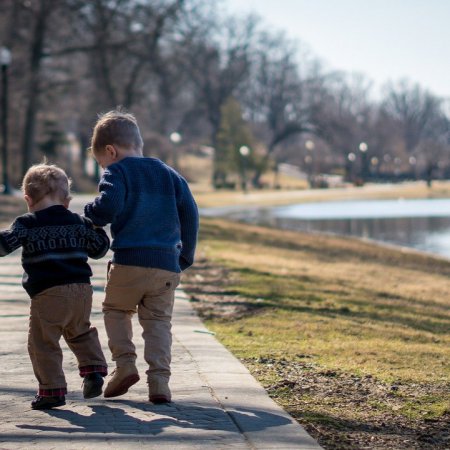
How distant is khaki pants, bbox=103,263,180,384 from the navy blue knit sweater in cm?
6

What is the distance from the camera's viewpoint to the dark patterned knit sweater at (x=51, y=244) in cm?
506

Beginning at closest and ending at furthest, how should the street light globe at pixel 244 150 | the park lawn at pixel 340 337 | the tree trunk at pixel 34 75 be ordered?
the park lawn at pixel 340 337 → the tree trunk at pixel 34 75 → the street light globe at pixel 244 150

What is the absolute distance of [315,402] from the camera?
17.1 feet

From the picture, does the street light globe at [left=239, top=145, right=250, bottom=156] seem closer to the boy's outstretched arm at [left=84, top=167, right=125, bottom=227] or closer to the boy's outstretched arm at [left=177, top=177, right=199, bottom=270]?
the boy's outstretched arm at [left=177, top=177, right=199, bottom=270]

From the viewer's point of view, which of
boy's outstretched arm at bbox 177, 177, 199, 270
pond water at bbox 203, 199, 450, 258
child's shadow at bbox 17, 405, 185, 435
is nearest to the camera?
child's shadow at bbox 17, 405, 185, 435

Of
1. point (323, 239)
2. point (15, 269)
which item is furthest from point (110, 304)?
point (323, 239)

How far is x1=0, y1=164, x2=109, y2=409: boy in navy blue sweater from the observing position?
5.07m

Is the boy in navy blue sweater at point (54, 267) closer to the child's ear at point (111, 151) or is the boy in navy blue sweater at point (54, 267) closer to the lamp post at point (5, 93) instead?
the child's ear at point (111, 151)

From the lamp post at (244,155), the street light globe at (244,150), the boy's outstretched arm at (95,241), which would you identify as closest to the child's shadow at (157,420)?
the boy's outstretched arm at (95,241)

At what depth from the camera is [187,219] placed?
17.5 feet

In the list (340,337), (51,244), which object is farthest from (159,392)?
(340,337)

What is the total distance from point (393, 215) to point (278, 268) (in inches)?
994

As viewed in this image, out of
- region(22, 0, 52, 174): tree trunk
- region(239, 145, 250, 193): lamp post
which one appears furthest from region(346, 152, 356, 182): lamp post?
region(22, 0, 52, 174): tree trunk

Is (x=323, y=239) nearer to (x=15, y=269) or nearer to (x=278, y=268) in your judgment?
(x=278, y=268)
